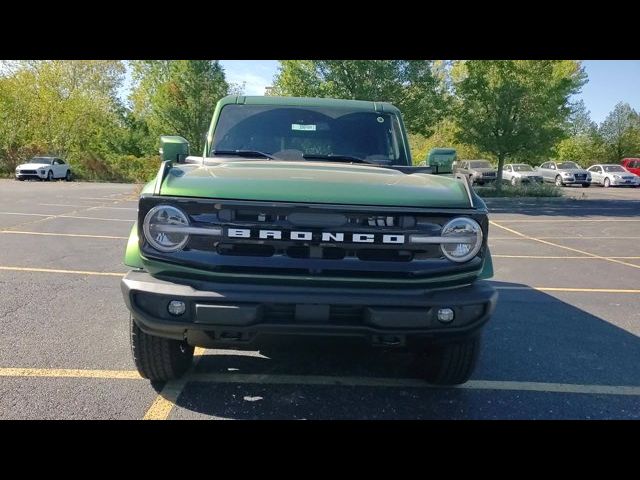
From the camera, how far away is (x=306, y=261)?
2713 mm

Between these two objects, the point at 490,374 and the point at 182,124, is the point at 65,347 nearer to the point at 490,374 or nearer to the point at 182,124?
the point at 490,374

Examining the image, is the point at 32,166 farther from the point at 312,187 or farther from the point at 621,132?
the point at 621,132

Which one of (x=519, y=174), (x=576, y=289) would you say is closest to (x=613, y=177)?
(x=519, y=174)

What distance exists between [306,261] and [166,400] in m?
1.35

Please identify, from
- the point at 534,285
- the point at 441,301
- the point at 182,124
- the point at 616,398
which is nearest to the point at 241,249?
the point at 441,301

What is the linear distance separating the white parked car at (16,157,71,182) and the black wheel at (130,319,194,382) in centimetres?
2980

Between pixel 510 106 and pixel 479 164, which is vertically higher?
pixel 510 106

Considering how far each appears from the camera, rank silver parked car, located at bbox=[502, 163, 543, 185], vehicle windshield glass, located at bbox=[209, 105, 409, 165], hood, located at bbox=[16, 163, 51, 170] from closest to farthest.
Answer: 1. vehicle windshield glass, located at bbox=[209, 105, 409, 165]
2. hood, located at bbox=[16, 163, 51, 170]
3. silver parked car, located at bbox=[502, 163, 543, 185]

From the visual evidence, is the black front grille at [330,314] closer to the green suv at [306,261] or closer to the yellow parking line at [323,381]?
the green suv at [306,261]

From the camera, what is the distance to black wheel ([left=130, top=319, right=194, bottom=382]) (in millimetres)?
3088

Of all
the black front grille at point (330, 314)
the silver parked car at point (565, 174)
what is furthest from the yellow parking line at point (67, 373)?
the silver parked car at point (565, 174)

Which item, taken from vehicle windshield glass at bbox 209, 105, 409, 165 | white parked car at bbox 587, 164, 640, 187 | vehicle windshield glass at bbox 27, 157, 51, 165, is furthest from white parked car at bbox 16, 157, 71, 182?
white parked car at bbox 587, 164, 640, 187

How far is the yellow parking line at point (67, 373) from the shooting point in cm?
344

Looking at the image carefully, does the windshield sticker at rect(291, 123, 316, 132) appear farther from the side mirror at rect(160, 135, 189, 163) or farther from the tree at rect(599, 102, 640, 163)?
the tree at rect(599, 102, 640, 163)
